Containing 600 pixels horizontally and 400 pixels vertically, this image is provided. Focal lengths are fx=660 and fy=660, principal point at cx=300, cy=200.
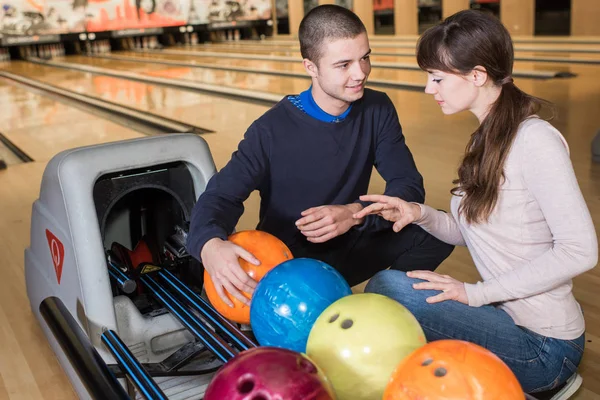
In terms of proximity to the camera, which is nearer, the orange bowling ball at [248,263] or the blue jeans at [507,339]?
the blue jeans at [507,339]

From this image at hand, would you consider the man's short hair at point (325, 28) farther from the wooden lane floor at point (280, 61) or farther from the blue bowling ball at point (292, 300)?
the wooden lane floor at point (280, 61)

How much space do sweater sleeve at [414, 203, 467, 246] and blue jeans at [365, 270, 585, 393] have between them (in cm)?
20

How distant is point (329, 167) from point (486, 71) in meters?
0.51

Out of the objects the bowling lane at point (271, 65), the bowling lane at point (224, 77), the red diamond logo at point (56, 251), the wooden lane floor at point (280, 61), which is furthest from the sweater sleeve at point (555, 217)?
the wooden lane floor at point (280, 61)

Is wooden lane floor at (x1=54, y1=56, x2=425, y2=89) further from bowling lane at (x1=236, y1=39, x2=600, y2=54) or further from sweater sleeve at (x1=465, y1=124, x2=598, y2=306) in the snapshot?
sweater sleeve at (x1=465, y1=124, x2=598, y2=306)

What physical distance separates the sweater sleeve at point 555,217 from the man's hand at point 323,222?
389 mm

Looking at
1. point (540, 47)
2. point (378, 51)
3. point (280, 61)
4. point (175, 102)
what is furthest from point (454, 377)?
point (378, 51)

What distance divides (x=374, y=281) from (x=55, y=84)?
21.7ft

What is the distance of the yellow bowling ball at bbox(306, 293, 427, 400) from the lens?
966 mm

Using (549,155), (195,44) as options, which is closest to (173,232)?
(549,155)

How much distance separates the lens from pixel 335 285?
118 centimetres

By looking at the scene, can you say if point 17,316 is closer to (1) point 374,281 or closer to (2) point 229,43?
(1) point 374,281

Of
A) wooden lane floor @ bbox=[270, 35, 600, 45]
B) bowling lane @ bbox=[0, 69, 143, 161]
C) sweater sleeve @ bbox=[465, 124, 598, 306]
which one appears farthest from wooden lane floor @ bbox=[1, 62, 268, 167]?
wooden lane floor @ bbox=[270, 35, 600, 45]

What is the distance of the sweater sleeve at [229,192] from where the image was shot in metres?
1.34
